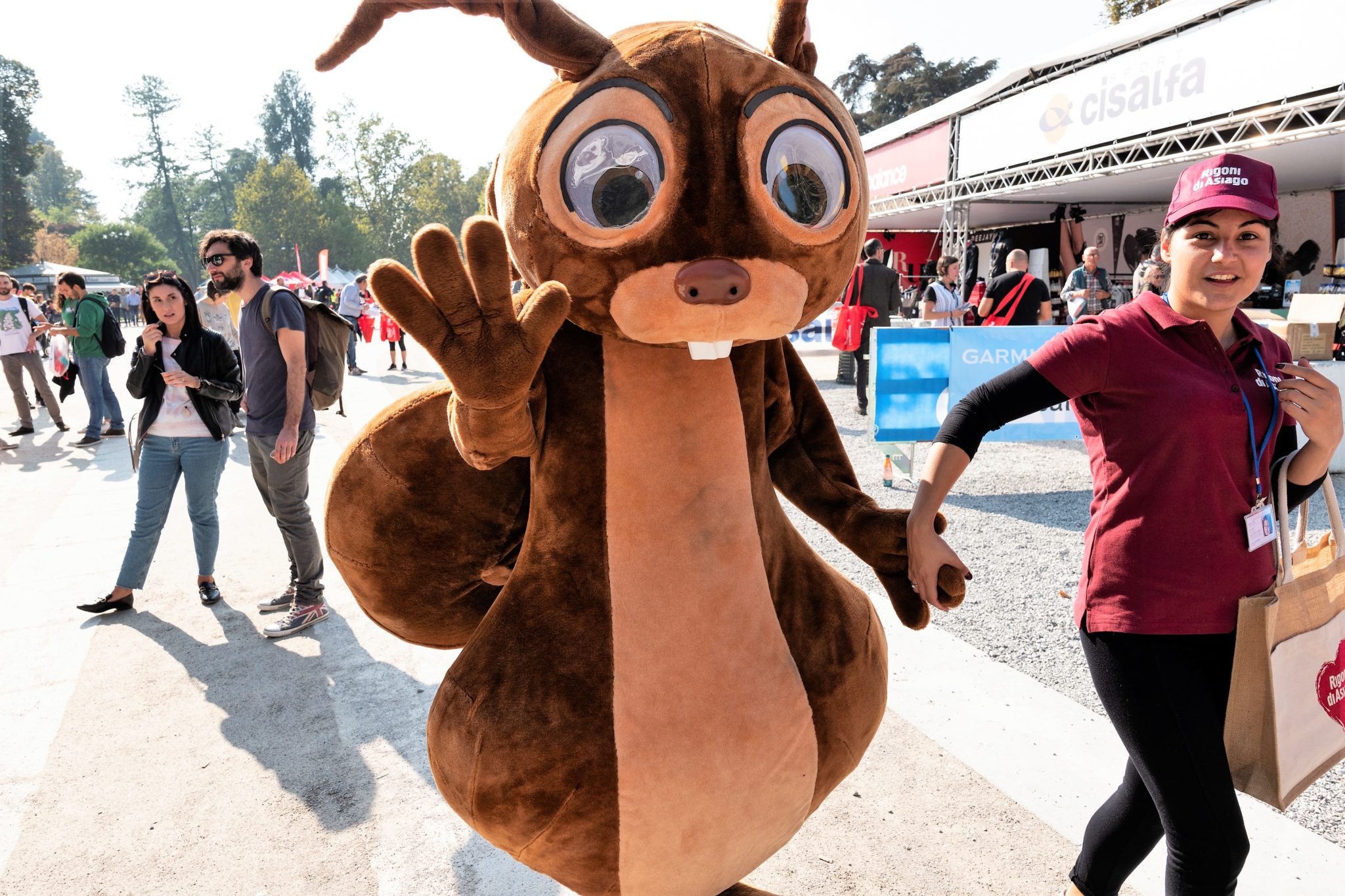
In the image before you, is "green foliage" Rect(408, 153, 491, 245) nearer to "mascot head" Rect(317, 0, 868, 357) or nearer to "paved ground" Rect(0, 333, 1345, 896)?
"paved ground" Rect(0, 333, 1345, 896)

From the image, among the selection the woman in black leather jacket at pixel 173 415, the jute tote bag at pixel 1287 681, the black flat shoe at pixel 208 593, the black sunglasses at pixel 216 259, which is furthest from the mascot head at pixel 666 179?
the black flat shoe at pixel 208 593

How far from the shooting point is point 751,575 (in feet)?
4.72

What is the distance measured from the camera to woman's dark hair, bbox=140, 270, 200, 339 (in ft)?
12.7

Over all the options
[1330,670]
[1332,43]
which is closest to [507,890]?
[1330,670]

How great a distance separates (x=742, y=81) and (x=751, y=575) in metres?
0.83

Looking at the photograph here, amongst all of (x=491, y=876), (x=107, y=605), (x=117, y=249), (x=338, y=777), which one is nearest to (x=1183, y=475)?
(x=491, y=876)

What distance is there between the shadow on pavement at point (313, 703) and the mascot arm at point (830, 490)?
166 centimetres

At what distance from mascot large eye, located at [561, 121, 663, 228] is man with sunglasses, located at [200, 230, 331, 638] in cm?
284

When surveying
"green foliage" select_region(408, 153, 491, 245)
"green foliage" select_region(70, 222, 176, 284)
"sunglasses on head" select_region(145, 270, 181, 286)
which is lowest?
"sunglasses on head" select_region(145, 270, 181, 286)

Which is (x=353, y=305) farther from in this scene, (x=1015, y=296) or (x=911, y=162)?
(x=1015, y=296)

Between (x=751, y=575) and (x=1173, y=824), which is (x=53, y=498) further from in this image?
(x=1173, y=824)

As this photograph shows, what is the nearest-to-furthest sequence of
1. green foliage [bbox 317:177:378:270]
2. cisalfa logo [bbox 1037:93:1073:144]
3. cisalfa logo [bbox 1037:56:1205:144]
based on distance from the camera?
cisalfa logo [bbox 1037:56:1205:144], cisalfa logo [bbox 1037:93:1073:144], green foliage [bbox 317:177:378:270]

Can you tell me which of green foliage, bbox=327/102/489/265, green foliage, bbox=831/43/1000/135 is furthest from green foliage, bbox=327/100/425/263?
green foliage, bbox=831/43/1000/135

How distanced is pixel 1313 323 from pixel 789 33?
6.27 m
